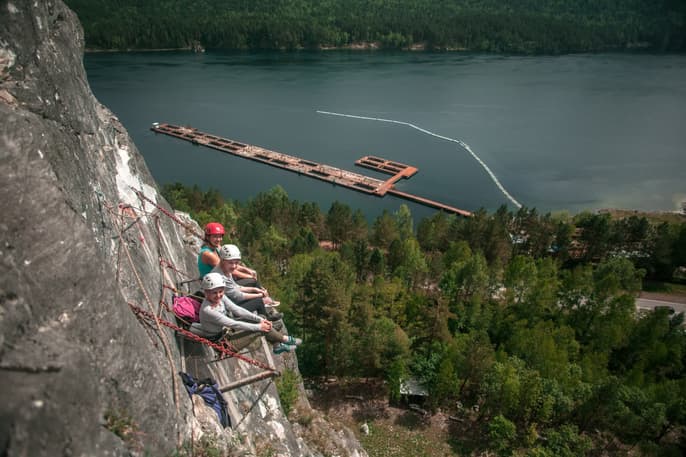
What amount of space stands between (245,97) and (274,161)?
27.4 m

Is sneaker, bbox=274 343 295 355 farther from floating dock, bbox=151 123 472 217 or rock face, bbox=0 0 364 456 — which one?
floating dock, bbox=151 123 472 217

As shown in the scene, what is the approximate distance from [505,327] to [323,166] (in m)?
37.5

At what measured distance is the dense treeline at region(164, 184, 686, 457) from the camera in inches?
863

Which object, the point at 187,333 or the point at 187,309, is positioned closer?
the point at 187,333

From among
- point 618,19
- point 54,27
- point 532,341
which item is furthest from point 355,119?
point 618,19

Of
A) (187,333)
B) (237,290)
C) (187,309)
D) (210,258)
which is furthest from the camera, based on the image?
(210,258)

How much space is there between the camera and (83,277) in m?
4.42

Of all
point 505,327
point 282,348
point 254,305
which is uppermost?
point 254,305

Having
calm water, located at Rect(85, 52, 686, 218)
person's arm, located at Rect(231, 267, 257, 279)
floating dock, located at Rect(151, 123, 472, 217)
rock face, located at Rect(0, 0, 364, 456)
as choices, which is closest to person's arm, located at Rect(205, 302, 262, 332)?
rock face, located at Rect(0, 0, 364, 456)

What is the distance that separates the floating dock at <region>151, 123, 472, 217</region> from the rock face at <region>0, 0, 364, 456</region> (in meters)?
47.8

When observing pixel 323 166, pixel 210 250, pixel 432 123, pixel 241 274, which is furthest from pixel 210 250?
pixel 432 123

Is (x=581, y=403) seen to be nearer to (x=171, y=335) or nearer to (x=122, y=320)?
(x=171, y=335)

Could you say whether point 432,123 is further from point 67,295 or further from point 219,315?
point 67,295

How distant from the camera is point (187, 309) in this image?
7387 millimetres
